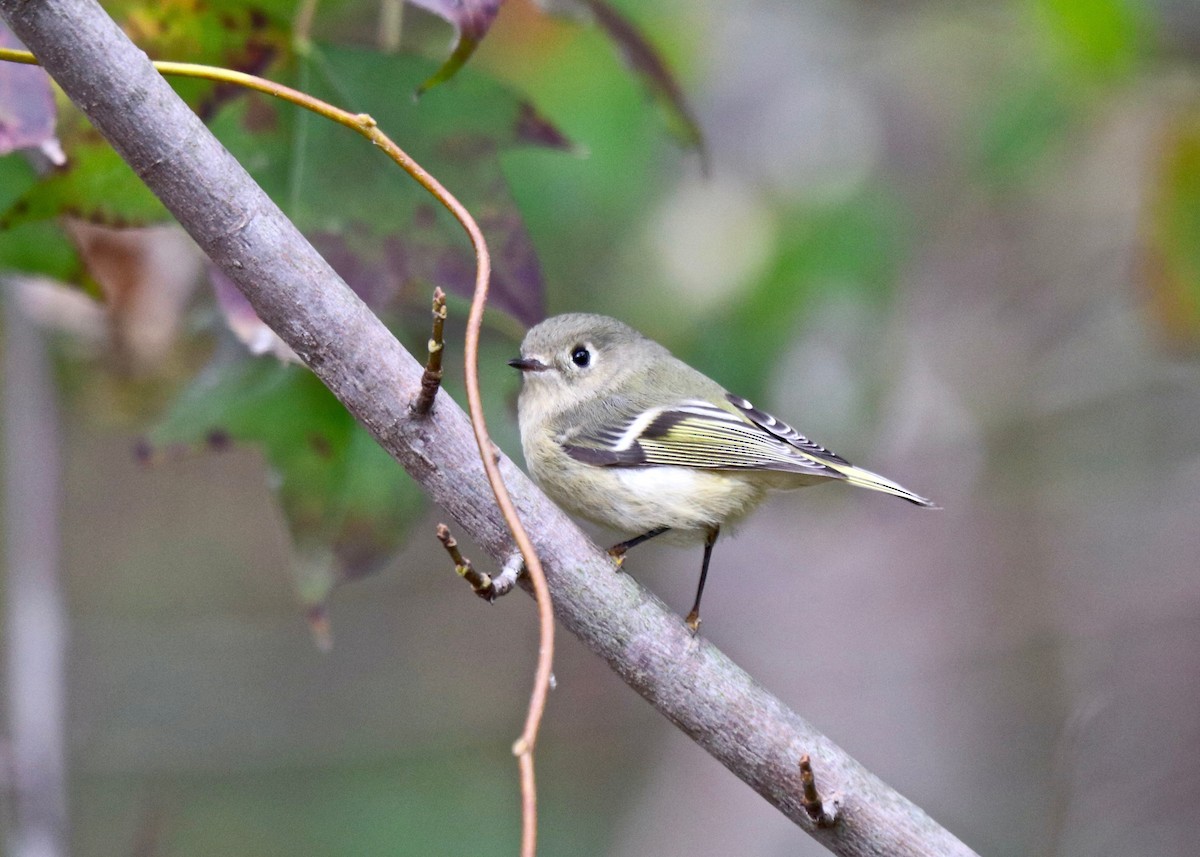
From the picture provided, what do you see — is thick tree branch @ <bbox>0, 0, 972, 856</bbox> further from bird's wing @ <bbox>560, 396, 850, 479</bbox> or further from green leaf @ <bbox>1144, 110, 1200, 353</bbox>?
green leaf @ <bbox>1144, 110, 1200, 353</bbox>

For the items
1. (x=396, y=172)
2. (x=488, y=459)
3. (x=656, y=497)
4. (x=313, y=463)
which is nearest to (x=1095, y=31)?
(x=656, y=497)

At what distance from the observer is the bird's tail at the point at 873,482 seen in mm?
1438

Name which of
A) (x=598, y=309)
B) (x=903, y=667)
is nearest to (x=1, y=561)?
(x=598, y=309)

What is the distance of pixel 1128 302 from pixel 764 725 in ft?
7.87

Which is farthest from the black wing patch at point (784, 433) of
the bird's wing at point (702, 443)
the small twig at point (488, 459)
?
the small twig at point (488, 459)

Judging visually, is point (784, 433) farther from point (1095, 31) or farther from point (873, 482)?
point (1095, 31)

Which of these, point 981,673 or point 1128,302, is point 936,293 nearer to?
point 1128,302

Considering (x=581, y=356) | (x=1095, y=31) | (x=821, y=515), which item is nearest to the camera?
(x=581, y=356)

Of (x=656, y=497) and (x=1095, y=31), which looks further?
(x=1095, y=31)

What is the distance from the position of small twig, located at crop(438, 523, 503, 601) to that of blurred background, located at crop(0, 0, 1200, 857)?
1224 millimetres

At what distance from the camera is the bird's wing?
1604 mm

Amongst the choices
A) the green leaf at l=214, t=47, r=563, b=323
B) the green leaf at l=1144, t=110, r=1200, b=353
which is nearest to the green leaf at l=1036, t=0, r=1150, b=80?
the green leaf at l=1144, t=110, r=1200, b=353

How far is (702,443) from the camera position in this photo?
5.45 ft

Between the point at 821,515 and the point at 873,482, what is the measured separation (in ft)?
4.06
